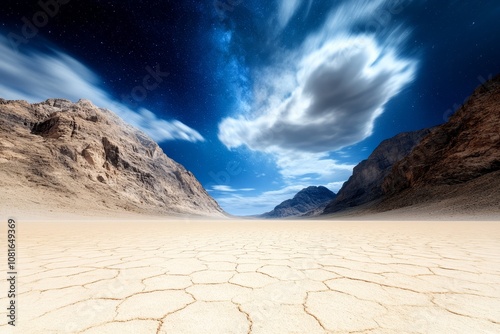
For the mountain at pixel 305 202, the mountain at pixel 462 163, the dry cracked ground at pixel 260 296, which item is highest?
the mountain at pixel 305 202

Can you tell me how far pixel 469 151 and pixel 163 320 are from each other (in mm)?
39848

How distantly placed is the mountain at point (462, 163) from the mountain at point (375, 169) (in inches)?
Result: 730

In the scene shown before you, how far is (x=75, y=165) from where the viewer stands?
37438 millimetres

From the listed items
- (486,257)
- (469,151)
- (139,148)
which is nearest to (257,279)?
(486,257)

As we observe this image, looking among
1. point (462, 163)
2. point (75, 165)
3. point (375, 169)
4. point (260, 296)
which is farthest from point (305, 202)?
point (260, 296)

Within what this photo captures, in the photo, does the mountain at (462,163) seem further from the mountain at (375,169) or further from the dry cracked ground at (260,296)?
the dry cracked ground at (260,296)

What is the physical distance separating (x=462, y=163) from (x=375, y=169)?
Result: 35.4 m

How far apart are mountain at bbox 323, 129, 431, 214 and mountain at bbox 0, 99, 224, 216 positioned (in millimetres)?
45286

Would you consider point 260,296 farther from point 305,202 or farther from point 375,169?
point 305,202

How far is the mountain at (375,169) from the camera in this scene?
191 ft

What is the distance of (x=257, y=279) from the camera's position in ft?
7.06

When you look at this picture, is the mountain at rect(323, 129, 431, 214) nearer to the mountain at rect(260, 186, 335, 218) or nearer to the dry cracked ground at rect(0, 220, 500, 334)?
the dry cracked ground at rect(0, 220, 500, 334)

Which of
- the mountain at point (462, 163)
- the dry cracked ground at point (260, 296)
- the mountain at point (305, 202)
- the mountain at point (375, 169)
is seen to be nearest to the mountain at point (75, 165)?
the dry cracked ground at point (260, 296)

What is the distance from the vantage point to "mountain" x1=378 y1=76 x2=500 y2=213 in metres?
23.3
